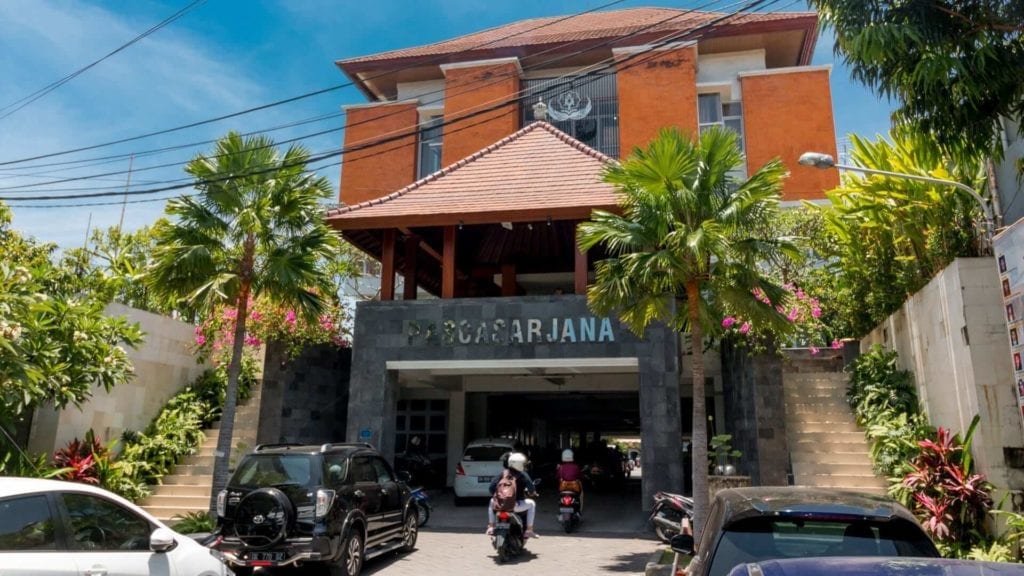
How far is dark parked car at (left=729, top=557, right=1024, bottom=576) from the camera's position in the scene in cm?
262

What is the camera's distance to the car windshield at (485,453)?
16.0m

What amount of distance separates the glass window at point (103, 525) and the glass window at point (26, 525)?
0.62 ft

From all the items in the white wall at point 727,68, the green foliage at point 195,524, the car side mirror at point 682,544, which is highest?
the white wall at point 727,68

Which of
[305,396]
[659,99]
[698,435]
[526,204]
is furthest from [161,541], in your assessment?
[659,99]

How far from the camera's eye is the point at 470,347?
14.2m

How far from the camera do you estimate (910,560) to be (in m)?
2.86

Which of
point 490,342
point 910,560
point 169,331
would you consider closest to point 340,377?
point 169,331

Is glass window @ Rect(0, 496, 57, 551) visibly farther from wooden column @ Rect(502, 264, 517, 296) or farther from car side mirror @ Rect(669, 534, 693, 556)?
wooden column @ Rect(502, 264, 517, 296)

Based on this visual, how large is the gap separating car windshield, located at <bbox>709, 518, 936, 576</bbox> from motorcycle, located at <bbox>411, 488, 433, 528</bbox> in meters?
7.95

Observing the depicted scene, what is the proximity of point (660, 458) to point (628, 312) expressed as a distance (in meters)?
3.76

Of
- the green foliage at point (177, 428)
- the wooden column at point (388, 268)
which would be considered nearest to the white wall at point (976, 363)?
the wooden column at point (388, 268)

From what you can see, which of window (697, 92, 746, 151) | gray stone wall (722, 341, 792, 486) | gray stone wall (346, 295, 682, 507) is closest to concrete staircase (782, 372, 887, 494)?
gray stone wall (722, 341, 792, 486)

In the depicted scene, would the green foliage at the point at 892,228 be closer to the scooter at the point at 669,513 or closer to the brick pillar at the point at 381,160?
the scooter at the point at 669,513

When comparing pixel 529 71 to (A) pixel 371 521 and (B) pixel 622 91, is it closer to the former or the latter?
(B) pixel 622 91
